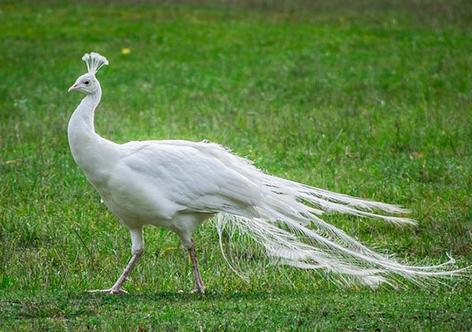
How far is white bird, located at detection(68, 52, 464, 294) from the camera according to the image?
7.60 m

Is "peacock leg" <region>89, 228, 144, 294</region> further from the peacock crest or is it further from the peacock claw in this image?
the peacock crest

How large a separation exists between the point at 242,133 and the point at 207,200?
5.88 m

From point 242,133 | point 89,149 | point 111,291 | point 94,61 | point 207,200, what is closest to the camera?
point 89,149

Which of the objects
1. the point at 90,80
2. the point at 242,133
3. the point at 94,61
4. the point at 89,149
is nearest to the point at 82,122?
the point at 89,149

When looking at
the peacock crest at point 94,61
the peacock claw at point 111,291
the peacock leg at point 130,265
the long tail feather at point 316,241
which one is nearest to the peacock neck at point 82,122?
the peacock crest at point 94,61

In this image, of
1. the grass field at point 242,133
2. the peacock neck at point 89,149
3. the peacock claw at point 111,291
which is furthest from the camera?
the peacock claw at point 111,291

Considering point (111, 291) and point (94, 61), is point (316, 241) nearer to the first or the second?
point (111, 291)

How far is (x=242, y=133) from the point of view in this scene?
13.7m

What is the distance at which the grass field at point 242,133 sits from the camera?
7.16 meters

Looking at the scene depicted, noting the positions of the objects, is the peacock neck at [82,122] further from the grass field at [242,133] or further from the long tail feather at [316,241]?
the long tail feather at [316,241]

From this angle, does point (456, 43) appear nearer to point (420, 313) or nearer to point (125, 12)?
point (125, 12)

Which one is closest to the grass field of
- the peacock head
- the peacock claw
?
the peacock claw

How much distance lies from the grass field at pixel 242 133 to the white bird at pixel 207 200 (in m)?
0.21

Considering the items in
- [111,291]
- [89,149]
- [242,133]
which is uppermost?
[89,149]
